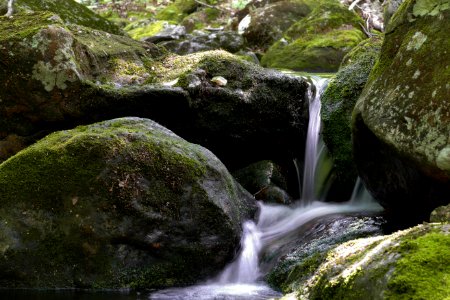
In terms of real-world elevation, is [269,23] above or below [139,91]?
above

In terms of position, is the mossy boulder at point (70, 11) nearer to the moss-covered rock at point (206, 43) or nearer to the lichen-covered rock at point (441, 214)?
the moss-covered rock at point (206, 43)

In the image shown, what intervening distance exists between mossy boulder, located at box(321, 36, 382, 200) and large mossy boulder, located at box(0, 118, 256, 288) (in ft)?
7.73

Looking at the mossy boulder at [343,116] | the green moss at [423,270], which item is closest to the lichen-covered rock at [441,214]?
the green moss at [423,270]

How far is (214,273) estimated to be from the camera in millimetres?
4730

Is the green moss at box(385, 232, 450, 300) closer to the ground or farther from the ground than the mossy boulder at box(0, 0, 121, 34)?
closer to the ground

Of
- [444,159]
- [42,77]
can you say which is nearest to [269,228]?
[444,159]

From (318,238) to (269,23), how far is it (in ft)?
36.6

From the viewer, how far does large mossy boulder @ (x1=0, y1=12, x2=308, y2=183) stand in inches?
231

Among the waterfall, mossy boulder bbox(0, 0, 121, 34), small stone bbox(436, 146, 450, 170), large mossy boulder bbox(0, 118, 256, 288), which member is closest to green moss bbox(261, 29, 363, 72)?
the waterfall

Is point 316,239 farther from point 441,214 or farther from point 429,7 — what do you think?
point 429,7

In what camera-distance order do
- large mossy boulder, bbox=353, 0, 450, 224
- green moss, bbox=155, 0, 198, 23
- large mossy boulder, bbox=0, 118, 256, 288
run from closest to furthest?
large mossy boulder, bbox=353, 0, 450, 224
large mossy boulder, bbox=0, 118, 256, 288
green moss, bbox=155, 0, 198, 23

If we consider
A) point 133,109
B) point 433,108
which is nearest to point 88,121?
point 133,109

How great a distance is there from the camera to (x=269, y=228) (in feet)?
19.5

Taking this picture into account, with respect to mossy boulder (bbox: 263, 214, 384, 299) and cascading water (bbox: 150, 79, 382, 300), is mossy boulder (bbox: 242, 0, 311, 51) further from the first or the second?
mossy boulder (bbox: 263, 214, 384, 299)
